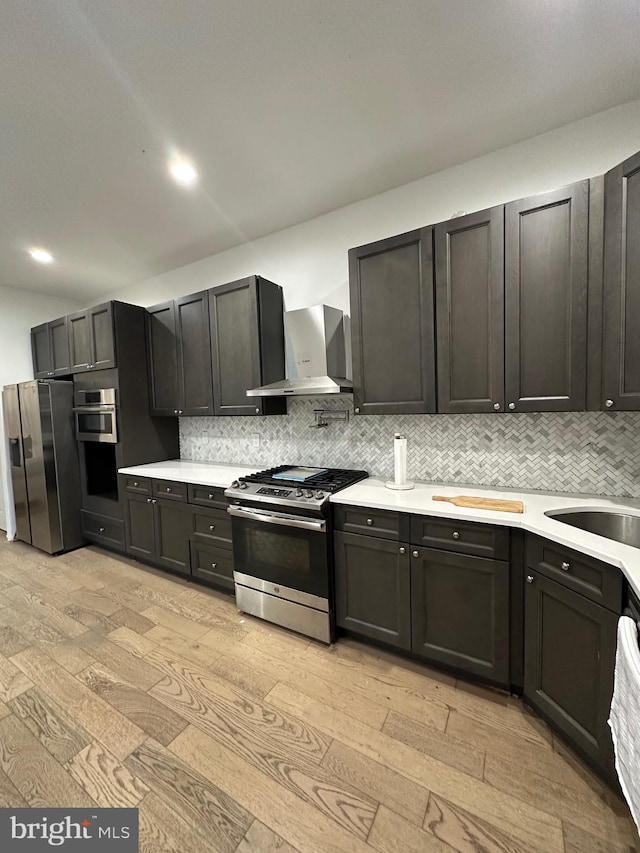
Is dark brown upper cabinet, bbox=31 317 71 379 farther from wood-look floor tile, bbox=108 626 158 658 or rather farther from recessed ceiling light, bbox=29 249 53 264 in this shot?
wood-look floor tile, bbox=108 626 158 658

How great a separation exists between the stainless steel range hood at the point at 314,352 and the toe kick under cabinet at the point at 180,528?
3.12ft

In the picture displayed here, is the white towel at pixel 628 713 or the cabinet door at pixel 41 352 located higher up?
the cabinet door at pixel 41 352

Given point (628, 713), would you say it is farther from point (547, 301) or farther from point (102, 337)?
point (102, 337)

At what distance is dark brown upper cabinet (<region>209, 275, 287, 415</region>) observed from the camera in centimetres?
269

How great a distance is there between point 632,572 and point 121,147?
10.0 ft

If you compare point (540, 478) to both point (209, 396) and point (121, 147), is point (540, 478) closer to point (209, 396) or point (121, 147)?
point (209, 396)

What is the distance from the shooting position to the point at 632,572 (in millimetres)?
1077

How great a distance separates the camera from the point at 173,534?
9.38 ft

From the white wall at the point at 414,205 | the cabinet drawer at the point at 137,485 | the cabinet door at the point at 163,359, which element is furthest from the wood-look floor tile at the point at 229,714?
the white wall at the point at 414,205

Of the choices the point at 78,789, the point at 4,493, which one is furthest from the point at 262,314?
the point at 4,493

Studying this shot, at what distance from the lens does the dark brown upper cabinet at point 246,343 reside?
2688 mm

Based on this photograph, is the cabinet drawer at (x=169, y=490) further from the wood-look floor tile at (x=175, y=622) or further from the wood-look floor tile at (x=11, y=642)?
the wood-look floor tile at (x=11, y=642)

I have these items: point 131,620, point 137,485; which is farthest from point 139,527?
point 131,620

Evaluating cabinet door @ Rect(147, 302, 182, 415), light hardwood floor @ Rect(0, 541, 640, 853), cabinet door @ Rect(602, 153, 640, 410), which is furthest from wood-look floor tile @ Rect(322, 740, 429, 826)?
cabinet door @ Rect(147, 302, 182, 415)
